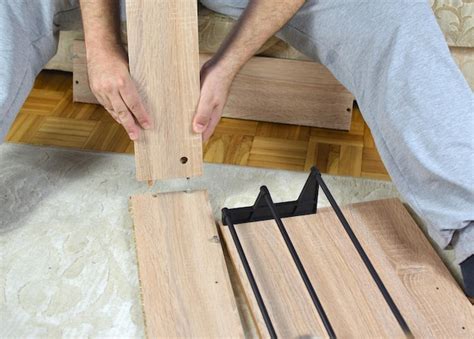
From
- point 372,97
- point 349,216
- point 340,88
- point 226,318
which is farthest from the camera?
point 340,88

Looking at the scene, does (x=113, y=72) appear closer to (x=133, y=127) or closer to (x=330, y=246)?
(x=133, y=127)

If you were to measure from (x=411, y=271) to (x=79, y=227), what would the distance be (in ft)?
2.03

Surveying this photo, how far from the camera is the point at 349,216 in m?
1.37

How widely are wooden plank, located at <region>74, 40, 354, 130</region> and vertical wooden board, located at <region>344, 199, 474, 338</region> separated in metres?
0.37

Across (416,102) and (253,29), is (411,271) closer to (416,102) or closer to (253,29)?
(416,102)

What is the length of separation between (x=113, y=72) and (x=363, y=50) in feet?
1.43

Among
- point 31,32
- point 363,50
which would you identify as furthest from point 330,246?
point 31,32

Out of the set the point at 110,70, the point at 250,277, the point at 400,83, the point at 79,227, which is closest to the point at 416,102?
the point at 400,83

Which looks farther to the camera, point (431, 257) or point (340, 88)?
point (340, 88)

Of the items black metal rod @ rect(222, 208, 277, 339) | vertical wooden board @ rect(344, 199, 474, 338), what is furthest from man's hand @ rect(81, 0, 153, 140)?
vertical wooden board @ rect(344, 199, 474, 338)

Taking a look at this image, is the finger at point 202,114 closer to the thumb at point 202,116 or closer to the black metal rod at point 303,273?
the thumb at point 202,116

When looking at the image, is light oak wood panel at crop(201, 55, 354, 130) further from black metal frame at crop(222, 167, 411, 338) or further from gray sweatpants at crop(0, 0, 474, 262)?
black metal frame at crop(222, 167, 411, 338)

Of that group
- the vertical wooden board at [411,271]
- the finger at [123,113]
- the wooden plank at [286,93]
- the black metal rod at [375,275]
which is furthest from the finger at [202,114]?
the wooden plank at [286,93]

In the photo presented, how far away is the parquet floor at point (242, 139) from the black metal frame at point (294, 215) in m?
0.23
